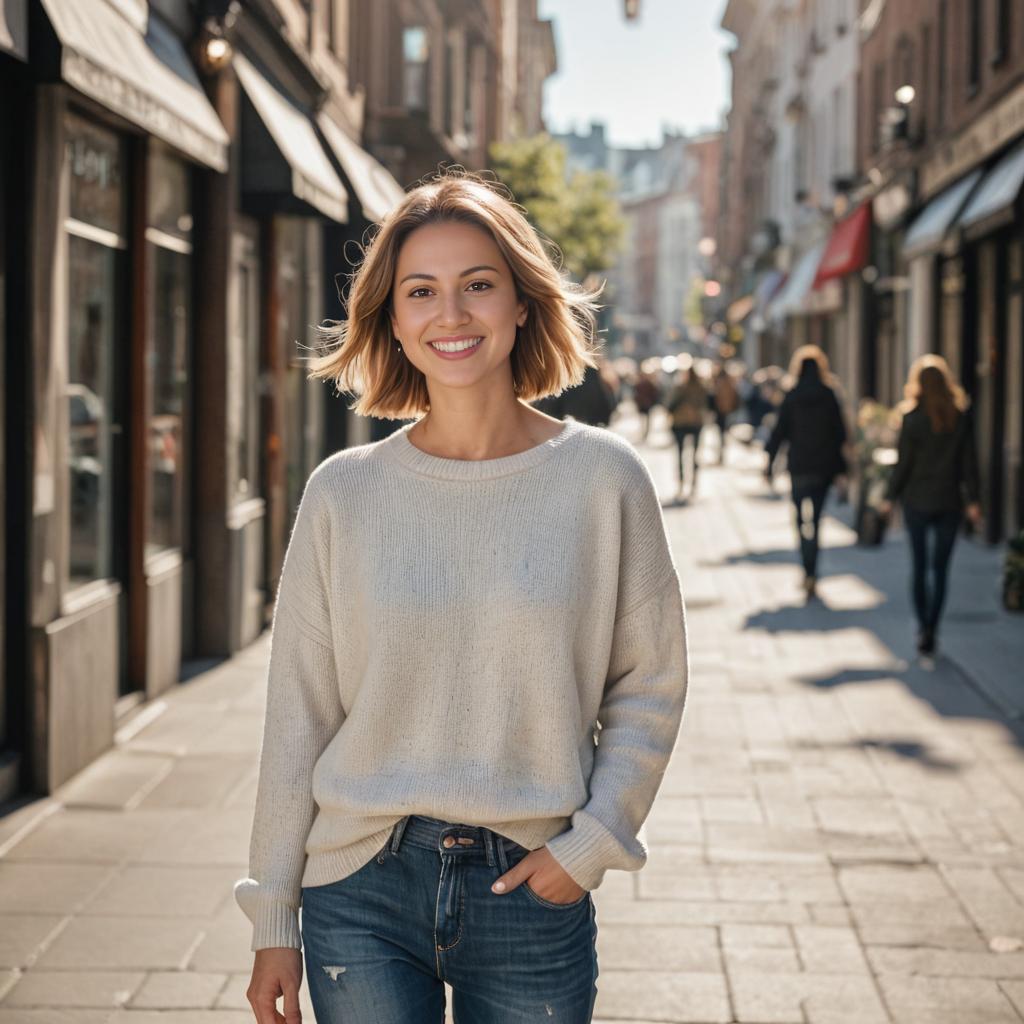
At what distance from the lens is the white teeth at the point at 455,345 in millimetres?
2773

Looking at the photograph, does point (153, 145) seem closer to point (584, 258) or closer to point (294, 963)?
point (294, 963)

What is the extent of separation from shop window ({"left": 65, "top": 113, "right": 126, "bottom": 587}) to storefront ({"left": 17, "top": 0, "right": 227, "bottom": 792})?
0.05ft

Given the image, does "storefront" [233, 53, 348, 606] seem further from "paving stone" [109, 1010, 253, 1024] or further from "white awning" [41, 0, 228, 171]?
"paving stone" [109, 1010, 253, 1024]

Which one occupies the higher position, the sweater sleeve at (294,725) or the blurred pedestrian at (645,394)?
the blurred pedestrian at (645,394)

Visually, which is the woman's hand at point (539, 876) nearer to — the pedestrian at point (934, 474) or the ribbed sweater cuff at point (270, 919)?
the ribbed sweater cuff at point (270, 919)

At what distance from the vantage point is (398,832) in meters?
2.63

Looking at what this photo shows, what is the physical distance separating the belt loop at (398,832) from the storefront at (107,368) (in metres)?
4.69

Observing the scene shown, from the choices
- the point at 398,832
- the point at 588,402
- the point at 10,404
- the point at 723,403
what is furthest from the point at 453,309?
the point at 723,403

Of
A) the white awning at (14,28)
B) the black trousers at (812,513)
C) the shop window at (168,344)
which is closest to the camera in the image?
the white awning at (14,28)

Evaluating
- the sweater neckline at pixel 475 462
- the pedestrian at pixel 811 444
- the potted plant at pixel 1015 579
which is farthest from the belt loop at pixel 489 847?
the pedestrian at pixel 811 444

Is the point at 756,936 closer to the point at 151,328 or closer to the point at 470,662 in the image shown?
the point at 470,662

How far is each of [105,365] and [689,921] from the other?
4782mm

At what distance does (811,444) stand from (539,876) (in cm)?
1173

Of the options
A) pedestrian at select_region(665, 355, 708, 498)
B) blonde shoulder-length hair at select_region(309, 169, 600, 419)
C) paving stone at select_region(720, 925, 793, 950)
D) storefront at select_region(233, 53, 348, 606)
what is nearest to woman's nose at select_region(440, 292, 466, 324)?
blonde shoulder-length hair at select_region(309, 169, 600, 419)
